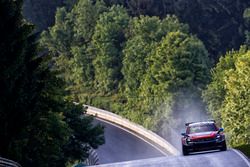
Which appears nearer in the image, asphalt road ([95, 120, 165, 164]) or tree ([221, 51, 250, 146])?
tree ([221, 51, 250, 146])

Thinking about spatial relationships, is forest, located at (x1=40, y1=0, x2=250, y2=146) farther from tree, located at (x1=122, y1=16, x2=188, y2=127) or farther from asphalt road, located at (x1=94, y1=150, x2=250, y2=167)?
asphalt road, located at (x1=94, y1=150, x2=250, y2=167)

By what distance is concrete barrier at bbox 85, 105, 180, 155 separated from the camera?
81438 millimetres

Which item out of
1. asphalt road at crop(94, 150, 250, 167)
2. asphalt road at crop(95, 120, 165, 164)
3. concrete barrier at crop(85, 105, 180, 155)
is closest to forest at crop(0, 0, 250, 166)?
concrete barrier at crop(85, 105, 180, 155)

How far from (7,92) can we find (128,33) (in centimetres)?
7992

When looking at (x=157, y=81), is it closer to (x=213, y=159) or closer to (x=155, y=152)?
(x=155, y=152)

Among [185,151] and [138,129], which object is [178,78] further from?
[185,151]

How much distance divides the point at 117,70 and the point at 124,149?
26.1 m

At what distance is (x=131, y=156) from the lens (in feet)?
264

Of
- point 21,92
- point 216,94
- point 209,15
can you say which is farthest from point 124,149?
point 21,92

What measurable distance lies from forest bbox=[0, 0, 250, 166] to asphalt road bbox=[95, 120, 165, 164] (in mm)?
3970

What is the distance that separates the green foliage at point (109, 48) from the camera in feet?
352

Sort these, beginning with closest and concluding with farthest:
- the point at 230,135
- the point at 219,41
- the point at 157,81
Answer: the point at 230,135, the point at 157,81, the point at 219,41

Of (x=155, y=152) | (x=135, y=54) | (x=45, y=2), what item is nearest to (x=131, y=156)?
(x=155, y=152)

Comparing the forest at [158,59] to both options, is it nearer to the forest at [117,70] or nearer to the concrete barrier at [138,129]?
the forest at [117,70]
